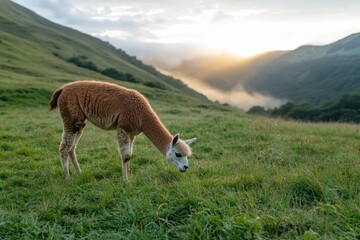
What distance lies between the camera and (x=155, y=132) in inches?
314

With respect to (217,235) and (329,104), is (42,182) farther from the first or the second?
(329,104)

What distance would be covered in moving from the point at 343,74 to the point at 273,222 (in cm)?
21088

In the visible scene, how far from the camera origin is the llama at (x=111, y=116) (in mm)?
7926

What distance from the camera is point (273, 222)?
4336 millimetres

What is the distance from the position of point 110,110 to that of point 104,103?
22 cm

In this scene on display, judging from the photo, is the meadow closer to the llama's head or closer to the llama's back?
the llama's head

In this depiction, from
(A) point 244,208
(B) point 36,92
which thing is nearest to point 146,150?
(A) point 244,208

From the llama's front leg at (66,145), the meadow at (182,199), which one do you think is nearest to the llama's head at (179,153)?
the meadow at (182,199)

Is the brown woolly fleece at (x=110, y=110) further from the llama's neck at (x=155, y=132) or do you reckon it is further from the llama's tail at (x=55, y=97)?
the llama's tail at (x=55, y=97)

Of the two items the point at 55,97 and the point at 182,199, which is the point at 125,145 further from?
the point at 182,199

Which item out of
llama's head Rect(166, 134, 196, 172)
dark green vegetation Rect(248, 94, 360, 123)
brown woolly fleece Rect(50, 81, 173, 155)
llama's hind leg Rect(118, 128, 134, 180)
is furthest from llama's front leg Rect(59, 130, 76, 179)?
dark green vegetation Rect(248, 94, 360, 123)

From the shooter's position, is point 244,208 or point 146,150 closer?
point 244,208

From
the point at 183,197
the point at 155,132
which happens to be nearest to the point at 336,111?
the point at 155,132

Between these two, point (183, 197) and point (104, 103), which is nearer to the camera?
point (183, 197)
